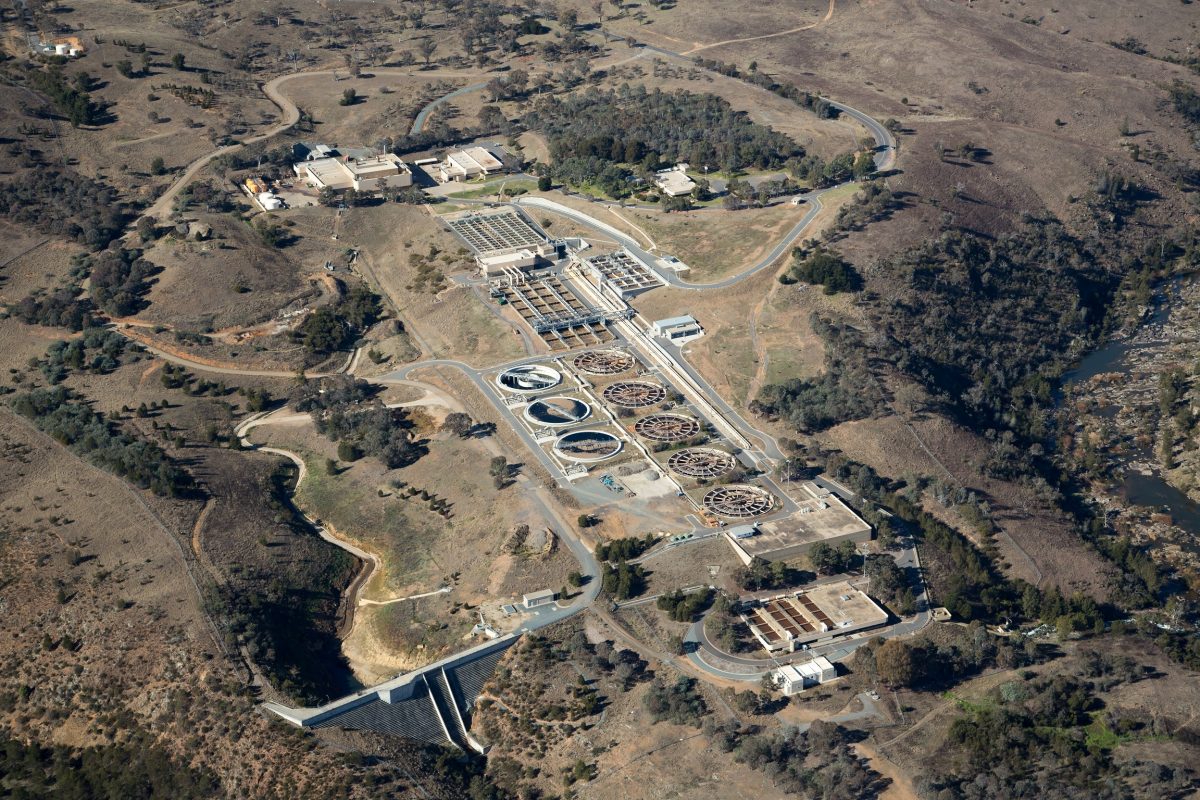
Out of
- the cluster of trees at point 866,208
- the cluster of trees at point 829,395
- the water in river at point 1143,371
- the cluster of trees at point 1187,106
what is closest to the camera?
the cluster of trees at point 829,395

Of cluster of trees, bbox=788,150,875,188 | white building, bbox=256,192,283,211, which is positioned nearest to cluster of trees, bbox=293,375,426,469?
white building, bbox=256,192,283,211

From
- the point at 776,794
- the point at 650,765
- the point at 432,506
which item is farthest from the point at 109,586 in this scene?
the point at 776,794

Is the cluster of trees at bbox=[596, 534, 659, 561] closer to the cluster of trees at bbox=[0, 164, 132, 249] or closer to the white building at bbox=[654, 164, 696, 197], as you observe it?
the white building at bbox=[654, 164, 696, 197]

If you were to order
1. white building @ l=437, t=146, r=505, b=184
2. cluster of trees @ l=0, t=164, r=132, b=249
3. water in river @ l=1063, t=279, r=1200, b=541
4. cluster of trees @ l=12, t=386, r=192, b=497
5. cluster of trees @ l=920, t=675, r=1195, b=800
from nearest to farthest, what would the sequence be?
cluster of trees @ l=920, t=675, r=1195, b=800
cluster of trees @ l=12, t=386, r=192, b=497
water in river @ l=1063, t=279, r=1200, b=541
cluster of trees @ l=0, t=164, r=132, b=249
white building @ l=437, t=146, r=505, b=184

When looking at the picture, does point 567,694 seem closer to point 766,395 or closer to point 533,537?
point 533,537

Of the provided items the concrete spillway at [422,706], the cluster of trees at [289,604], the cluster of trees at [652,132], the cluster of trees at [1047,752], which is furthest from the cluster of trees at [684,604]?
the cluster of trees at [652,132]

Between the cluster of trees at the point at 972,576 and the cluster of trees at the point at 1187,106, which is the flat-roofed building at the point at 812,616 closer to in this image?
the cluster of trees at the point at 972,576

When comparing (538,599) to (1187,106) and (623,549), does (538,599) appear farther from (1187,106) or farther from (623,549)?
(1187,106)
